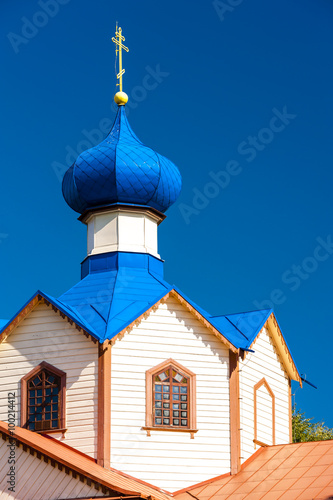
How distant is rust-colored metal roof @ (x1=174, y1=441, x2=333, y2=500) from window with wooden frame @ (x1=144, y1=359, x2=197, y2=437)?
1261 mm

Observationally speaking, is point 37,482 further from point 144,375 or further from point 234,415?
point 234,415

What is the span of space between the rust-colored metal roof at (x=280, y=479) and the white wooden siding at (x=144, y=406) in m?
0.41

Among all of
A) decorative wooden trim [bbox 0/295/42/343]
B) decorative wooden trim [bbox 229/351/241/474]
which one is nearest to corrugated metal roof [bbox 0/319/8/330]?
decorative wooden trim [bbox 0/295/42/343]

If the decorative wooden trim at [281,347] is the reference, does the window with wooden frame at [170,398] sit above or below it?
below

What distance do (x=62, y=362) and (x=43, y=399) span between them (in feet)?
2.67

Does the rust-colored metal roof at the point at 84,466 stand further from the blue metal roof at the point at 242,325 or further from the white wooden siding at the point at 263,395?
the blue metal roof at the point at 242,325

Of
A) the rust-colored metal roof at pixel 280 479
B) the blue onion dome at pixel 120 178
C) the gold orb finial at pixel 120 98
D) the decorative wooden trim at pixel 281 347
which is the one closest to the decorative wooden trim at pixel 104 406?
the rust-colored metal roof at pixel 280 479

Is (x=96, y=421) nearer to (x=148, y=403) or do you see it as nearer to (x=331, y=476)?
(x=148, y=403)

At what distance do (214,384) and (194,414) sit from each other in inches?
31.1

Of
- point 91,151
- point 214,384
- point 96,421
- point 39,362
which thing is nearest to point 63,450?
point 96,421

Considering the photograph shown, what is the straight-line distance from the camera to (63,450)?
61.0 feet

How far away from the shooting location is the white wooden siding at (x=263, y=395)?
66.8 feet

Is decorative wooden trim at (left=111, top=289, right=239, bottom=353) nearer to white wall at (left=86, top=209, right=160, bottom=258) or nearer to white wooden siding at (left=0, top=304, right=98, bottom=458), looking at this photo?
white wooden siding at (left=0, top=304, right=98, bottom=458)

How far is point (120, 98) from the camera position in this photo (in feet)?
79.9
